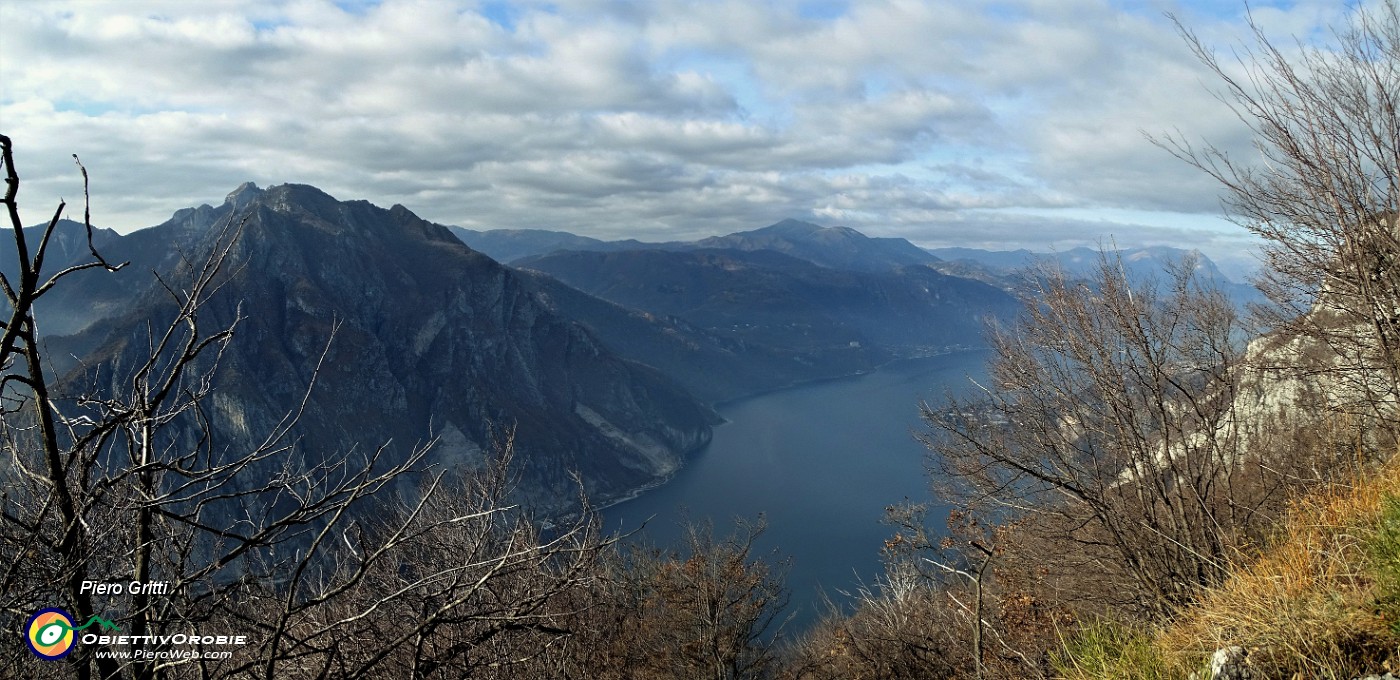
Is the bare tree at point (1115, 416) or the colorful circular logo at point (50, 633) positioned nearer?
the colorful circular logo at point (50, 633)

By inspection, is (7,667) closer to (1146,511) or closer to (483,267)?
(1146,511)

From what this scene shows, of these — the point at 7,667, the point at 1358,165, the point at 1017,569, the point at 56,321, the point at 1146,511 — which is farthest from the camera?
the point at 56,321

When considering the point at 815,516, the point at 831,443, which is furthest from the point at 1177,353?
the point at 831,443

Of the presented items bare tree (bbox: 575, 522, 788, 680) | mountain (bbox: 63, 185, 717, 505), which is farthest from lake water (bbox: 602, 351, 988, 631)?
bare tree (bbox: 575, 522, 788, 680)

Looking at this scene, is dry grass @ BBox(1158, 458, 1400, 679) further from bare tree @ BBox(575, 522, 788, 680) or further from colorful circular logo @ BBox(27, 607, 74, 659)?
bare tree @ BBox(575, 522, 788, 680)

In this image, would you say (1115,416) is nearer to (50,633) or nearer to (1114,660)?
(1114,660)

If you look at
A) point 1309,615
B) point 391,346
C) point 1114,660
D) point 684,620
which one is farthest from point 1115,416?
point 391,346

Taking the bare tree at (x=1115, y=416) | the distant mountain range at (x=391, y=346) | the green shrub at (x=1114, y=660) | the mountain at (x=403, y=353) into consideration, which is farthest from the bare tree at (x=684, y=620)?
the mountain at (x=403, y=353)

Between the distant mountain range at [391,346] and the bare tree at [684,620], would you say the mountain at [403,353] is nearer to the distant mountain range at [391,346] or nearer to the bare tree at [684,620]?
the distant mountain range at [391,346]
